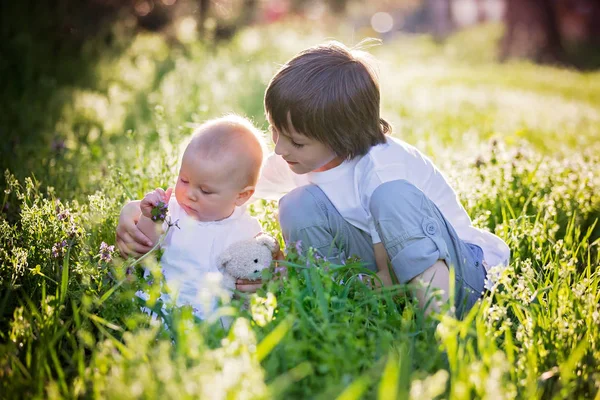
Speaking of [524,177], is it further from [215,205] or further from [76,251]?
[76,251]

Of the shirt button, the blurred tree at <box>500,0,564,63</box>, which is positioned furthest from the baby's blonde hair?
the blurred tree at <box>500,0,564,63</box>

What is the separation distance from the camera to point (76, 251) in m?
2.79

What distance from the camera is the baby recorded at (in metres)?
2.68

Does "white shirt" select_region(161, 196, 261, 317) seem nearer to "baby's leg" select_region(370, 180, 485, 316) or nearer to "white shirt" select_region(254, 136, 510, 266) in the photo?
"white shirt" select_region(254, 136, 510, 266)

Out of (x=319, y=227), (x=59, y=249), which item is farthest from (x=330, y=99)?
(x=59, y=249)

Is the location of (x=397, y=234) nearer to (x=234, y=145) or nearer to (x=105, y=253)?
(x=234, y=145)

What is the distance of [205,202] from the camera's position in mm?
2738

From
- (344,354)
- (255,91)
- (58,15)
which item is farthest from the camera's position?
(58,15)

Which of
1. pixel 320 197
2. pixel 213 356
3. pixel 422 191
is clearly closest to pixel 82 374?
pixel 213 356

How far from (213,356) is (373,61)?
1.79 meters

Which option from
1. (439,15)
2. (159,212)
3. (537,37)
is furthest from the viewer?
(439,15)

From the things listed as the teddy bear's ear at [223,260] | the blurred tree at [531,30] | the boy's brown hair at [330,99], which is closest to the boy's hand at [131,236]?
the teddy bear's ear at [223,260]

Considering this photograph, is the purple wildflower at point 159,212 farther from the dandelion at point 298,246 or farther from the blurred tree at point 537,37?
the blurred tree at point 537,37

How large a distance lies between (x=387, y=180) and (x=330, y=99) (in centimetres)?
45
